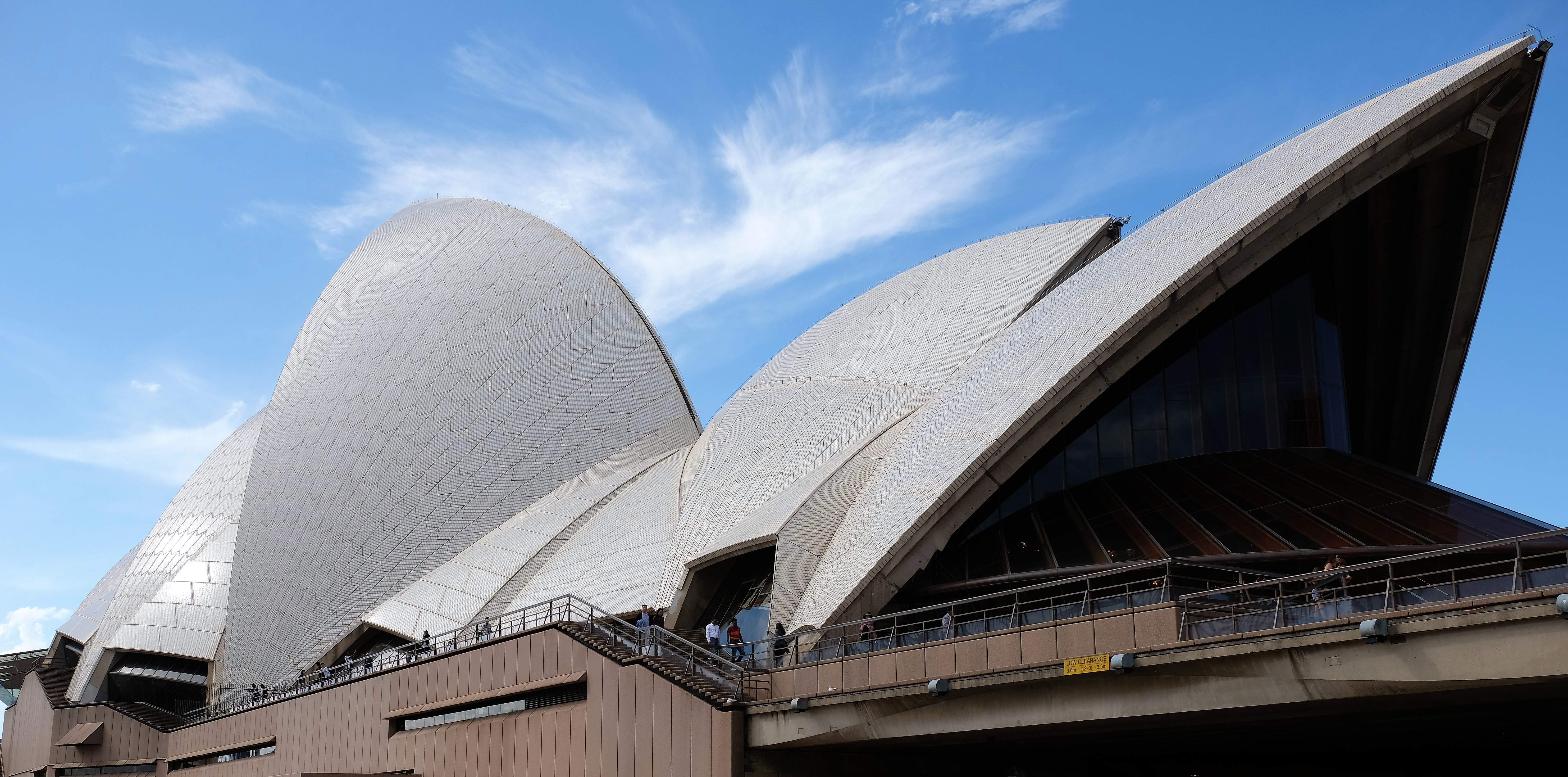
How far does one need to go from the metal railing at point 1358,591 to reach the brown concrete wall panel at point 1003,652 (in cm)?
210

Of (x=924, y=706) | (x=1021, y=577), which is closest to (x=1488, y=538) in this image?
(x=1021, y=577)

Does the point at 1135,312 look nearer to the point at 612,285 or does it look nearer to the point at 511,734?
the point at 511,734

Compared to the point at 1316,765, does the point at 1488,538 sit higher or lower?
higher

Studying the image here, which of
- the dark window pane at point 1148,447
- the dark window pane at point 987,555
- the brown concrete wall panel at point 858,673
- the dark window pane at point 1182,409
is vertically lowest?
the brown concrete wall panel at point 858,673

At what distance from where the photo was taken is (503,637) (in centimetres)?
2242

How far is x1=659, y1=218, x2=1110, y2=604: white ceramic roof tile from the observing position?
2516cm

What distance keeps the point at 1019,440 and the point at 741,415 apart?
11.4m

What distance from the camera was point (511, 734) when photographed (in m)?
21.2

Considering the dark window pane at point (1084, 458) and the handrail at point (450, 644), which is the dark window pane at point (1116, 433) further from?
the handrail at point (450, 644)

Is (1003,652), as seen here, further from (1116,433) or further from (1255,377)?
(1255,377)

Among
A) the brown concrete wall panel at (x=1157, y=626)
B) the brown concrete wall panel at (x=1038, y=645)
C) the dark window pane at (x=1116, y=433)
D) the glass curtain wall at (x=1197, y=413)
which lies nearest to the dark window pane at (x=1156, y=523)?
the glass curtain wall at (x=1197, y=413)

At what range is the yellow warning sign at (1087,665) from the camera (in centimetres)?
1306

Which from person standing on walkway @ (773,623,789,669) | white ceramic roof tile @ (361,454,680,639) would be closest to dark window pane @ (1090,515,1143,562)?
person standing on walkway @ (773,623,789,669)

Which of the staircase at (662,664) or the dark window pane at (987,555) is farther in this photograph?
the dark window pane at (987,555)
